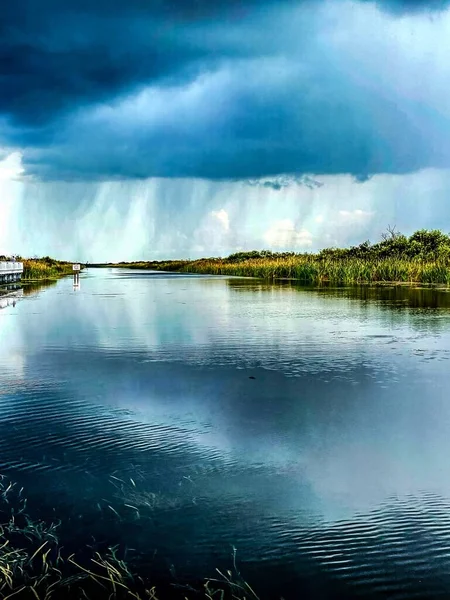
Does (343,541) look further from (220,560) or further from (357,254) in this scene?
(357,254)

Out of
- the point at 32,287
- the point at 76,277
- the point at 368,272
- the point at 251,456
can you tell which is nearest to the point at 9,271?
the point at 32,287

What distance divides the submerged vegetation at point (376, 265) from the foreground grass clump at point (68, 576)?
25.5 metres

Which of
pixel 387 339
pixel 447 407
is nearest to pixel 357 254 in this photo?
pixel 387 339

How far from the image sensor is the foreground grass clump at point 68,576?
2.54 metres

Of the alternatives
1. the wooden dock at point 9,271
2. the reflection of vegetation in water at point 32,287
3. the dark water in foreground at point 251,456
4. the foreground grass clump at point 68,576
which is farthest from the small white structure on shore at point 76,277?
the foreground grass clump at point 68,576

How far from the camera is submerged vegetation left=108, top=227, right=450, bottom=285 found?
2914 centimetres

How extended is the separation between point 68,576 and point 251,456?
5.47ft

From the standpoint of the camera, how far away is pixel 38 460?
3980 millimetres

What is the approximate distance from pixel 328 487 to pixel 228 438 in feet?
3.64

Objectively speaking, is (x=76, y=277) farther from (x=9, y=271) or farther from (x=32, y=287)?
(x=32, y=287)

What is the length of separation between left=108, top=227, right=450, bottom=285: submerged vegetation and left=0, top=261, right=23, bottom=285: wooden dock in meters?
14.9

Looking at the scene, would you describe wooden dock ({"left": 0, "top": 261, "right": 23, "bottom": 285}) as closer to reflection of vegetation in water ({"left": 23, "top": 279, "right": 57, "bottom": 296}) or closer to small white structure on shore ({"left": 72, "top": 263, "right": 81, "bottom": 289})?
reflection of vegetation in water ({"left": 23, "top": 279, "right": 57, "bottom": 296})

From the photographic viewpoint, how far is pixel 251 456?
4.09 m

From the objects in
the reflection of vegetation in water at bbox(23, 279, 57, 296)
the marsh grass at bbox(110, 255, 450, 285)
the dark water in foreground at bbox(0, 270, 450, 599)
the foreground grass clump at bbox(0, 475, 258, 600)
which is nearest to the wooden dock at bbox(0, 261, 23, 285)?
the reflection of vegetation in water at bbox(23, 279, 57, 296)
